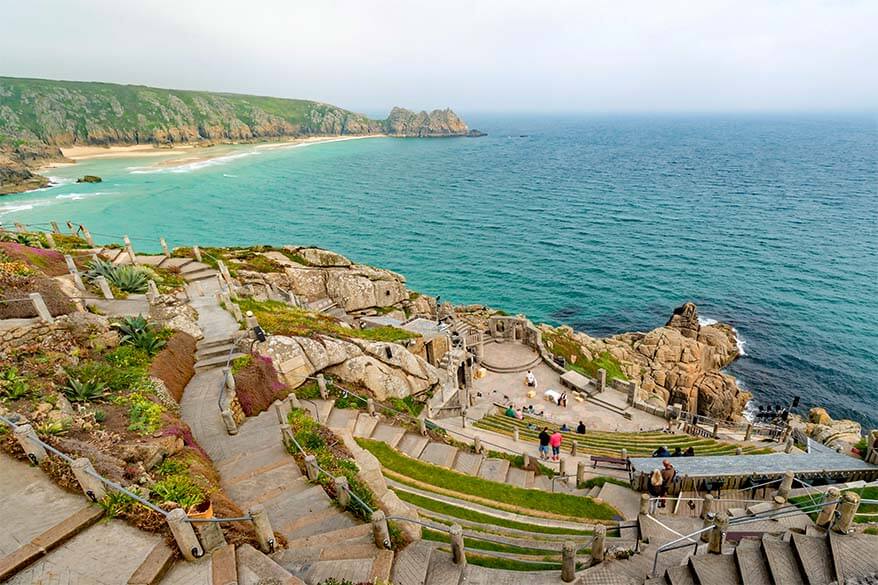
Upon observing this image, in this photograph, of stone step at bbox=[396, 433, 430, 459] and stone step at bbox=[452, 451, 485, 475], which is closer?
stone step at bbox=[452, 451, 485, 475]

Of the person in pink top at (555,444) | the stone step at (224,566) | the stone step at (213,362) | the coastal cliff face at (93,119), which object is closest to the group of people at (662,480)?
the person in pink top at (555,444)

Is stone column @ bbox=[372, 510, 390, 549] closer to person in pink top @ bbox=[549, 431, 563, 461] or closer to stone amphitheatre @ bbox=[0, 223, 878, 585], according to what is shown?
stone amphitheatre @ bbox=[0, 223, 878, 585]

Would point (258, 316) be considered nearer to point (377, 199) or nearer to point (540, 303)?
point (540, 303)

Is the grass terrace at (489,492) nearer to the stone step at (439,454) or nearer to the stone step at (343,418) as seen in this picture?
the stone step at (439,454)

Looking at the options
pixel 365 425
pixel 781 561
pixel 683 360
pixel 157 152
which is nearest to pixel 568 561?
pixel 781 561

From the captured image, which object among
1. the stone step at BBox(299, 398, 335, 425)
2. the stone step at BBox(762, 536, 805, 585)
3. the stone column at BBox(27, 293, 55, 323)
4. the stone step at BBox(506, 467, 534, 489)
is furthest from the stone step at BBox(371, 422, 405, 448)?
the stone column at BBox(27, 293, 55, 323)

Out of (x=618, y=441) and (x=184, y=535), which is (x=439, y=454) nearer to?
(x=184, y=535)
